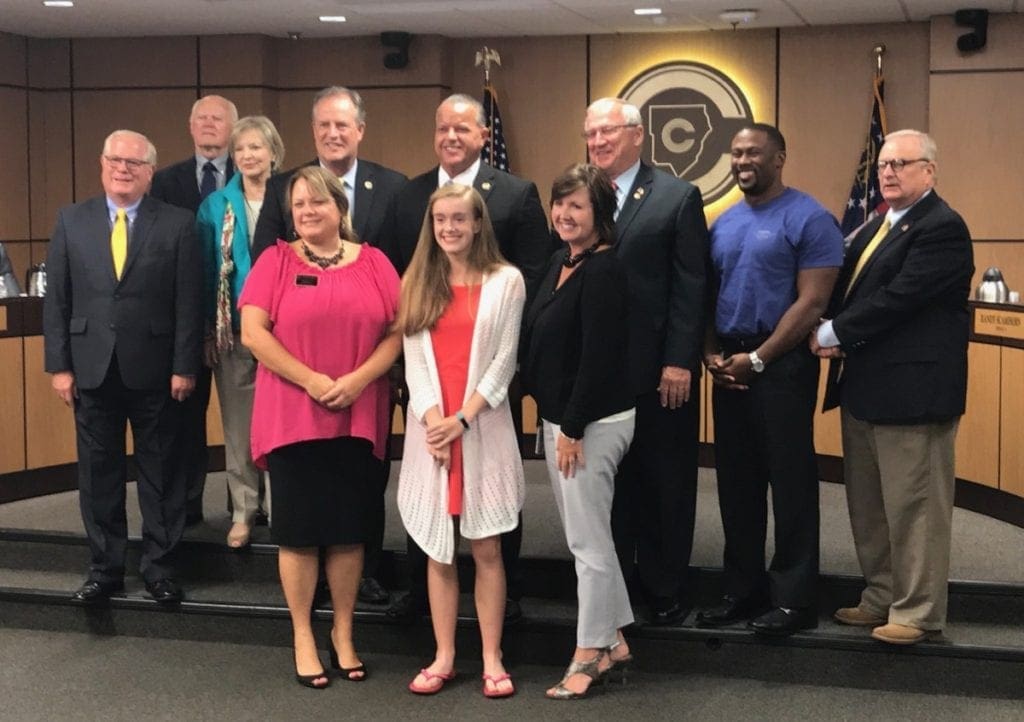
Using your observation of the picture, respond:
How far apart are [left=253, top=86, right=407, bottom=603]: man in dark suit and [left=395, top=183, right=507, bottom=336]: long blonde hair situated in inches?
16.7

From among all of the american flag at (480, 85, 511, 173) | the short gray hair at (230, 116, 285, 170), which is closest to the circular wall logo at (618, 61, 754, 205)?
the american flag at (480, 85, 511, 173)

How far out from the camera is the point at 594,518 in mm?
4020

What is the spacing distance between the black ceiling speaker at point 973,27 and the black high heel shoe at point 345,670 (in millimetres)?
5450

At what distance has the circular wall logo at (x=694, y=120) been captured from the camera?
8.55 metres

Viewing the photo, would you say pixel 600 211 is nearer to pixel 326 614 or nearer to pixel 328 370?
pixel 328 370

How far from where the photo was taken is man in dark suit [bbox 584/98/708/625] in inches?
165

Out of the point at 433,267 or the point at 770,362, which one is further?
the point at 770,362

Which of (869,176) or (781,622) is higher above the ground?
(869,176)

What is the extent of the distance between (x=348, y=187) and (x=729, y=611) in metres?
1.87

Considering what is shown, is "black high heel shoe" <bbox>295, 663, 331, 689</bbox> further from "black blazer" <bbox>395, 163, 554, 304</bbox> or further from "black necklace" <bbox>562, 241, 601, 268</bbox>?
"black necklace" <bbox>562, 241, 601, 268</bbox>

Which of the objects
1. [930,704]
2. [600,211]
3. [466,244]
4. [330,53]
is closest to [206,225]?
[466,244]

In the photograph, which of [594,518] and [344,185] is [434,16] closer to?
[344,185]

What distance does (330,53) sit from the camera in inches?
354

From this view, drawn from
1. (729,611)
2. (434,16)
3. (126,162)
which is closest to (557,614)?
(729,611)
